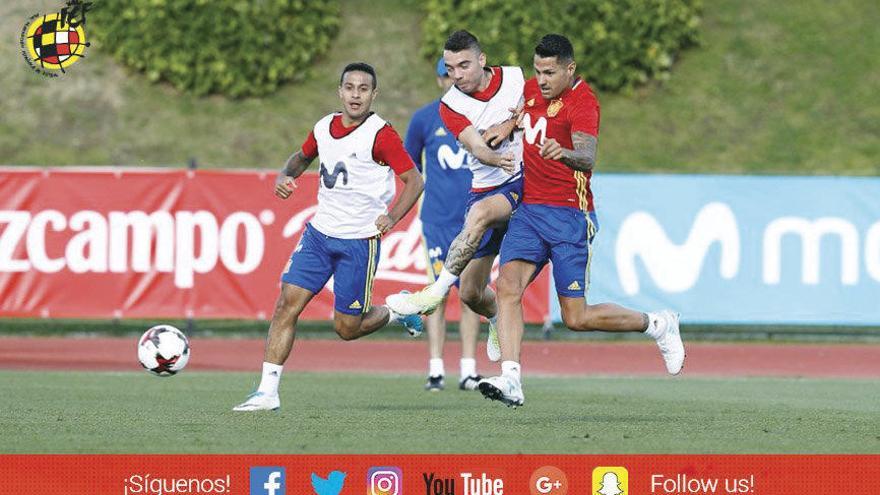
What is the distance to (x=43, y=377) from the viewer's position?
14.6 meters

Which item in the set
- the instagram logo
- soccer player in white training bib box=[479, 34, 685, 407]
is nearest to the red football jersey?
soccer player in white training bib box=[479, 34, 685, 407]

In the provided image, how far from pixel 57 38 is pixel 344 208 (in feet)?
43.6

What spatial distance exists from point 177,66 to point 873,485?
2145 cm

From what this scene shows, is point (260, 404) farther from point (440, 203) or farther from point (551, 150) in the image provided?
point (440, 203)

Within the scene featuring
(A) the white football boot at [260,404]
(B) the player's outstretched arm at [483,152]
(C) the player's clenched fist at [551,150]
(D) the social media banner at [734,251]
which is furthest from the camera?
(D) the social media banner at [734,251]

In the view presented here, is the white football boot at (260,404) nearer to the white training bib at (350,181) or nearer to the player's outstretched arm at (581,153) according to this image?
the white training bib at (350,181)

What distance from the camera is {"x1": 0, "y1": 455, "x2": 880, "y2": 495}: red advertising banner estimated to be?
681cm

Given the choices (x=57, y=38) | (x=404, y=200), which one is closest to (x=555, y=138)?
(x=404, y=200)

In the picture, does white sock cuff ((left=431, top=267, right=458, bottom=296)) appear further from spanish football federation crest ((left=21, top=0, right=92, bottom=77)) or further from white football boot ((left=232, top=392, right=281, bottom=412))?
spanish football federation crest ((left=21, top=0, right=92, bottom=77))

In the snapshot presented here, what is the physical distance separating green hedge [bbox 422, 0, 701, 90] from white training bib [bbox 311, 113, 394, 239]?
15.1 metres

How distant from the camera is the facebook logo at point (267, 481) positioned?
6750 mm

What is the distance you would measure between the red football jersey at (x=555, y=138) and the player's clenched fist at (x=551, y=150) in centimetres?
49

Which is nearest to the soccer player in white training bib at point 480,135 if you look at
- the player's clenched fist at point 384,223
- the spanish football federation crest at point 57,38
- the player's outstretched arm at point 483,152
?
the player's outstretched arm at point 483,152

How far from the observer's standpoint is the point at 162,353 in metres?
11.2
